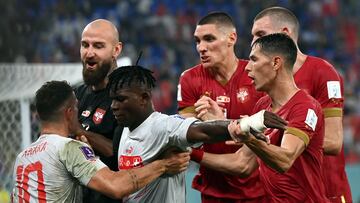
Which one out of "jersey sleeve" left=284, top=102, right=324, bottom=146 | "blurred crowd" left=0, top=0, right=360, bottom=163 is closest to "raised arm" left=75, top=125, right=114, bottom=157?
"jersey sleeve" left=284, top=102, right=324, bottom=146

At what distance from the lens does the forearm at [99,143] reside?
5.73 metres

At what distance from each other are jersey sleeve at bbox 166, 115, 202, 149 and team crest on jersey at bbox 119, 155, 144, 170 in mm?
291

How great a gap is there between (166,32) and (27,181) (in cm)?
1111

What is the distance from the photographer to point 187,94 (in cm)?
652

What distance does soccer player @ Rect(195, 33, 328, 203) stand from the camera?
500 cm

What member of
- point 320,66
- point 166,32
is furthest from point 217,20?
point 166,32

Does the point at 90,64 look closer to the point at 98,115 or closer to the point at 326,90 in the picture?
the point at 98,115

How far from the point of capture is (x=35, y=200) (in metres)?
5.20

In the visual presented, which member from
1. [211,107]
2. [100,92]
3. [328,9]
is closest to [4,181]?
[100,92]

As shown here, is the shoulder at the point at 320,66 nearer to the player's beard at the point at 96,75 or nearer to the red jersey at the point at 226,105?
the red jersey at the point at 226,105

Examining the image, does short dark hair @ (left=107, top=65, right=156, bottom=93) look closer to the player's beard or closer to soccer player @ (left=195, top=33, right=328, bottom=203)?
soccer player @ (left=195, top=33, right=328, bottom=203)

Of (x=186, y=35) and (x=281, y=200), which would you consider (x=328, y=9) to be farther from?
(x=281, y=200)

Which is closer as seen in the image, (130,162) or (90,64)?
(130,162)

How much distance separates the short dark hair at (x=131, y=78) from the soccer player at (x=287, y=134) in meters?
0.68
